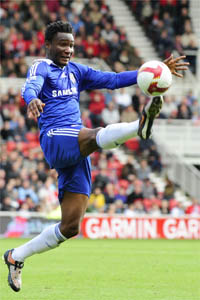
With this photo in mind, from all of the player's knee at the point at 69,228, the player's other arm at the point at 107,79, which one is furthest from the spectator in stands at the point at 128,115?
the player's knee at the point at 69,228

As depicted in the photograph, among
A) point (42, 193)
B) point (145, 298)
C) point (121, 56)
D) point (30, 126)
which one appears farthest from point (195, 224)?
point (145, 298)

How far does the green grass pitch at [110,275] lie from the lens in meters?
7.76

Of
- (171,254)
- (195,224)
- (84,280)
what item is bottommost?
(195,224)

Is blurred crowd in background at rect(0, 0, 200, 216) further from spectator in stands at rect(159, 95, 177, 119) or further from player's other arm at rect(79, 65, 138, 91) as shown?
player's other arm at rect(79, 65, 138, 91)

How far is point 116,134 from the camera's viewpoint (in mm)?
6945

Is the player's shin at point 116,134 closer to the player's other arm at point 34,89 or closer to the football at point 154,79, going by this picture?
the football at point 154,79

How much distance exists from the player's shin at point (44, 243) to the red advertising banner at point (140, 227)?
35.7ft

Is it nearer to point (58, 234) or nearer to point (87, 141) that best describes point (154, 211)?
point (58, 234)

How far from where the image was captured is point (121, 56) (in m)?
23.8

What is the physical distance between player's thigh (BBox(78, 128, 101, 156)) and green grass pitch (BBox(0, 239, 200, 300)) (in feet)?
4.65

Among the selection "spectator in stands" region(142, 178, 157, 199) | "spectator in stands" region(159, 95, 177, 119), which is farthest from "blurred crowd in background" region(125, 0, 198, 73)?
"spectator in stands" region(142, 178, 157, 199)

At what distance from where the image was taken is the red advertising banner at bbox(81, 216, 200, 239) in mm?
18875

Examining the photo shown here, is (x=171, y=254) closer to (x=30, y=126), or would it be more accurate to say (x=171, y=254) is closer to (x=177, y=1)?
(x=30, y=126)

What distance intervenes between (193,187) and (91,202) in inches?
147
